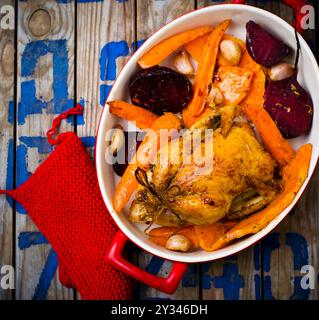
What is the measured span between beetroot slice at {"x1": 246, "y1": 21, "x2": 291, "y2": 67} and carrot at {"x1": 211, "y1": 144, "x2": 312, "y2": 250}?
26cm

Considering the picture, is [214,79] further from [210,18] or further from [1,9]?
[1,9]

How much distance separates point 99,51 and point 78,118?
221mm

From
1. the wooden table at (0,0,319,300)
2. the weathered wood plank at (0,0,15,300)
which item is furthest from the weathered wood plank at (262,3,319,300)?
the weathered wood plank at (0,0,15,300)

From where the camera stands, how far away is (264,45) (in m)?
1.25

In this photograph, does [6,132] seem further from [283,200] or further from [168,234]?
[283,200]

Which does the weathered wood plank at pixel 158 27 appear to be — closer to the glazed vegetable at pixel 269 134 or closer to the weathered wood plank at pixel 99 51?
the weathered wood plank at pixel 99 51

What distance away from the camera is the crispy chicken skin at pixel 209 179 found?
45.3 inches

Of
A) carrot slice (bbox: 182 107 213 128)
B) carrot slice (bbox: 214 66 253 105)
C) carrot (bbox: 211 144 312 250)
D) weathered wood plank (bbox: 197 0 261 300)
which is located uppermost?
carrot slice (bbox: 214 66 253 105)

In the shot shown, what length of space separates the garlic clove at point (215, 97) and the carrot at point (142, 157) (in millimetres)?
103

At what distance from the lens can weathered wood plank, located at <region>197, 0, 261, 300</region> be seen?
4.63ft

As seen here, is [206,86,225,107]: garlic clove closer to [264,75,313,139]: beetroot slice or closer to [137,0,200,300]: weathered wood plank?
[264,75,313,139]: beetroot slice

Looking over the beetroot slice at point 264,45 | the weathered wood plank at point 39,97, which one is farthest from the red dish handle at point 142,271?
the beetroot slice at point 264,45

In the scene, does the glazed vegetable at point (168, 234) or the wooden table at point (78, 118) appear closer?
the glazed vegetable at point (168, 234)

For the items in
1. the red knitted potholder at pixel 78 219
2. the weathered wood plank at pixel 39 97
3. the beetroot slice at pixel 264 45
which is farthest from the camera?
the weathered wood plank at pixel 39 97
